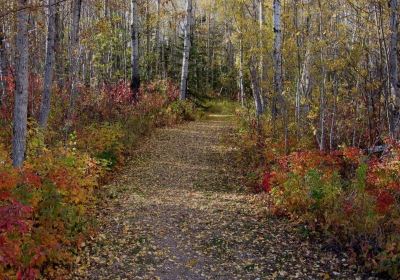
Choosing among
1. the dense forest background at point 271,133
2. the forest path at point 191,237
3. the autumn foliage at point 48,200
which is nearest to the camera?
the autumn foliage at point 48,200

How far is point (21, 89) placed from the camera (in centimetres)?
663

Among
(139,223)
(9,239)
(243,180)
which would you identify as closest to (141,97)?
(243,180)

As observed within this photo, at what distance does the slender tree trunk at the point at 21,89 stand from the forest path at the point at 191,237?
5.87ft

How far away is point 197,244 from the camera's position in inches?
254

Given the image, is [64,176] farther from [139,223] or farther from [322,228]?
[322,228]

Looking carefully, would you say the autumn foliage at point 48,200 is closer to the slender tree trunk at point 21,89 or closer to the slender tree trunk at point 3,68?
the slender tree trunk at point 21,89

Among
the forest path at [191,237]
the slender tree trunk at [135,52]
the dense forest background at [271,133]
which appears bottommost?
the forest path at [191,237]

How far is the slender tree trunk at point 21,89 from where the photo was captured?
6555mm

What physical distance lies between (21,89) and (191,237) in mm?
3582

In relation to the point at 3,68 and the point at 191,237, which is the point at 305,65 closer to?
the point at 191,237

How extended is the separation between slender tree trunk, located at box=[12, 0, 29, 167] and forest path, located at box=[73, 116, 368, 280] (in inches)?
70.5

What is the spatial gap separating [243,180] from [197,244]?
13.2ft

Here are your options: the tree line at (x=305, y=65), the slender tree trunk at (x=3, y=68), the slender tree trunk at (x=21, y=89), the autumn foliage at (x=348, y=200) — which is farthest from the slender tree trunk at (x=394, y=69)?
the slender tree trunk at (x=3, y=68)

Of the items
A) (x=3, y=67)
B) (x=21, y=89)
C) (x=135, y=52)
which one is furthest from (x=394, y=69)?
(x=135, y=52)
